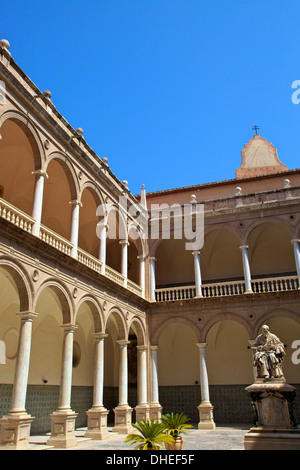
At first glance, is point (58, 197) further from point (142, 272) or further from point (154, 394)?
point (154, 394)

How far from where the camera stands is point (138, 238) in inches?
752

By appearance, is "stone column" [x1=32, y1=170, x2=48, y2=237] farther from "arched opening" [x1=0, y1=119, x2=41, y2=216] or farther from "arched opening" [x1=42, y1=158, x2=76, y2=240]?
"arched opening" [x1=42, y1=158, x2=76, y2=240]

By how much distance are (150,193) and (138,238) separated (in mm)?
5245

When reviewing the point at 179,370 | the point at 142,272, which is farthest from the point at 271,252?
the point at 179,370

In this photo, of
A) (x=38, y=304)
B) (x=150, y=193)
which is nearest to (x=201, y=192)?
(x=150, y=193)

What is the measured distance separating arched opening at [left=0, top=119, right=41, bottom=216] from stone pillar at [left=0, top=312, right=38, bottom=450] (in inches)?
193

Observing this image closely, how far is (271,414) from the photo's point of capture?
364 inches

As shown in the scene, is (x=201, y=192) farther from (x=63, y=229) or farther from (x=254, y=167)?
(x=63, y=229)

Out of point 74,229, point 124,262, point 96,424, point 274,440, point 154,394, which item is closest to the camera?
point 274,440

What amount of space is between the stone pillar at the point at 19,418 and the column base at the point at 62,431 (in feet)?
4.86

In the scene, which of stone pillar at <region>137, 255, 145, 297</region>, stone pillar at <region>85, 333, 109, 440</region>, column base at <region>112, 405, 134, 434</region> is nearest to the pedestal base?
stone pillar at <region>85, 333, 109, 440</region>

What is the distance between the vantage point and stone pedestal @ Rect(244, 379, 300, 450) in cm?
855

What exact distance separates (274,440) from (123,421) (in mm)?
7737

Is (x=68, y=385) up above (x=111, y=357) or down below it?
below
